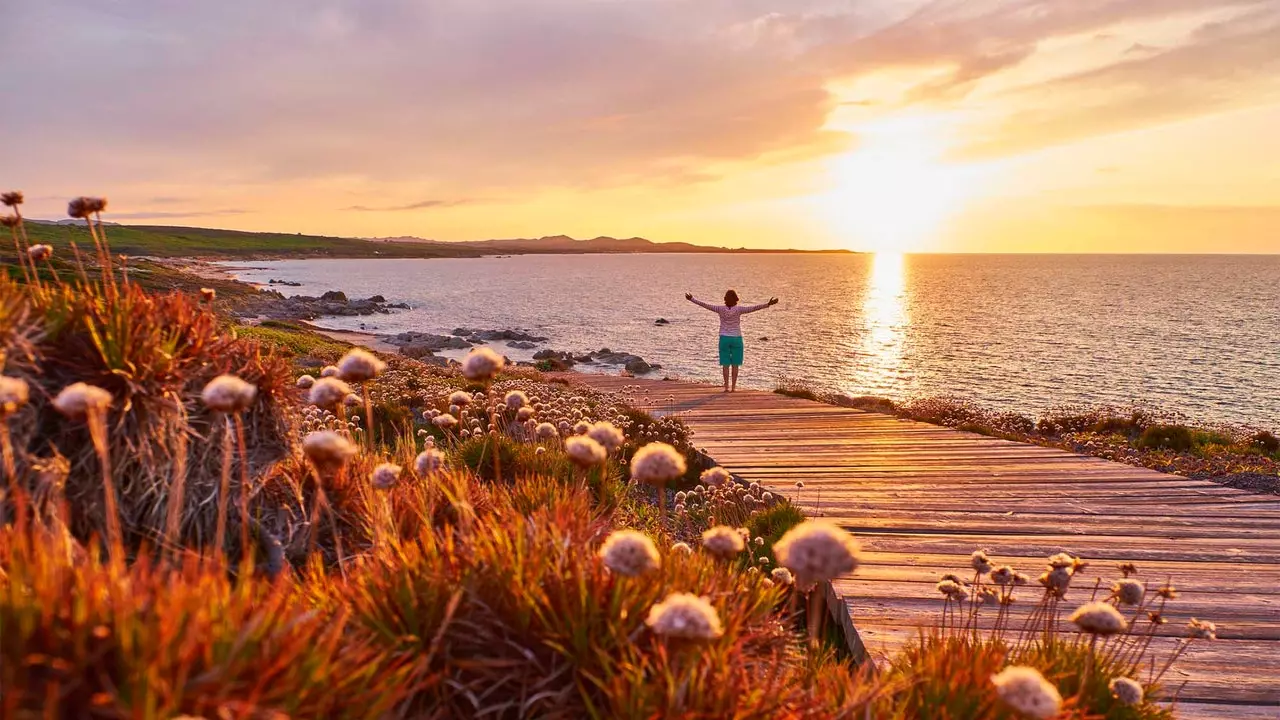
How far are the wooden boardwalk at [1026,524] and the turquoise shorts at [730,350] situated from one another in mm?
4059

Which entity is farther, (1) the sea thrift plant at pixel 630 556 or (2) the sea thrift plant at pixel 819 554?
(1) the sea thrift plant at pixel 630 556

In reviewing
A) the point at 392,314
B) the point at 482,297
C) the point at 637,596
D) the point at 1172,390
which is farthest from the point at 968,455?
the point at 482,297

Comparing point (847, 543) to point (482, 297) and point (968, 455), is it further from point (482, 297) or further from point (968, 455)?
point (482, 297)

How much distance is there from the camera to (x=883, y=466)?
10414 mm

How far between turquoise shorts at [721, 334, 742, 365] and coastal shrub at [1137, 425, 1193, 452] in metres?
9.64

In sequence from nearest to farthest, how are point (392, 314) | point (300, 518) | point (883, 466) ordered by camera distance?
point (300, 518) < point (883, 466) < point (392, 314)

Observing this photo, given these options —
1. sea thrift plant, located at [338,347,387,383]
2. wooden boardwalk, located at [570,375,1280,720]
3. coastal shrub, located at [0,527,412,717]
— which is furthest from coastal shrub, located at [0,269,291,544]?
wooden boardwalk, located at [570,375,1280,720]

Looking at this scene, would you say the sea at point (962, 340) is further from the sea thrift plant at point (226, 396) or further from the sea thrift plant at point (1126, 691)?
the sea thrift plant at point (226, 396)

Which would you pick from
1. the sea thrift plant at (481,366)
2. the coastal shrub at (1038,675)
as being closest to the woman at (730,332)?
the coastal shrub at (1038,675)

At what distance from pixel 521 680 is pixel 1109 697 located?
2.69 m

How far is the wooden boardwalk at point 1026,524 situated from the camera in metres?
5.04

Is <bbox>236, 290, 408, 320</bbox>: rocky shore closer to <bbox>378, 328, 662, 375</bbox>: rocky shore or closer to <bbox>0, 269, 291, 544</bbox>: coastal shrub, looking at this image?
<bbox>378, 328, 662, 375</bbox>: rocky shore

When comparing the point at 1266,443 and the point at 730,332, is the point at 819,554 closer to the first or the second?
the point at 730,332

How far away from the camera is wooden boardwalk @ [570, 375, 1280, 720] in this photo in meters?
5.04
